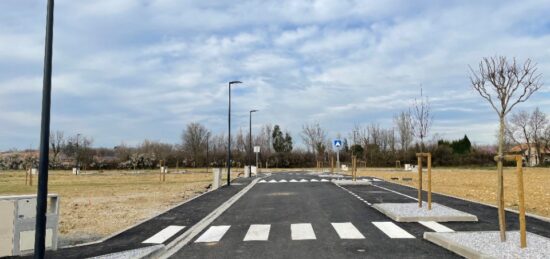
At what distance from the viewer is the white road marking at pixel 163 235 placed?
34.3 feet

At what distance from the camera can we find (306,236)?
10.8 meters

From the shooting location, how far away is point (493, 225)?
12047mm

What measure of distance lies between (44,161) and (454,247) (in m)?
6.96

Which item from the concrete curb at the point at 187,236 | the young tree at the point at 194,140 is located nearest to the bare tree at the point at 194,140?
the young tree at the point at 194,140

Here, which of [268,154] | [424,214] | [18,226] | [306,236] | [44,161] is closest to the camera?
[44,161]

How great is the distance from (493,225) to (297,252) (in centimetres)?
576

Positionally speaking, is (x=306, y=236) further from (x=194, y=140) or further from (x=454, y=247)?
(x=194, y=140)

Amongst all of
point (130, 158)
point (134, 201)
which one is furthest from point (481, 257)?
point (130, 158)

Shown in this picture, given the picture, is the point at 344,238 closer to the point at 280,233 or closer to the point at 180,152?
the point at 280,233

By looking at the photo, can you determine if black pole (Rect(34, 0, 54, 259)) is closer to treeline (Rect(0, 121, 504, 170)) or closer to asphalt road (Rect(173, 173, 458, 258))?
asphalt road (Rect(173, 173, 458, 258))

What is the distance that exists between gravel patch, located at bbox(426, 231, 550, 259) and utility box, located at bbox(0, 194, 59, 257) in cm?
730

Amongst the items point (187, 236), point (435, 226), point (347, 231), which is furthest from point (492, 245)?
point (187, 236)

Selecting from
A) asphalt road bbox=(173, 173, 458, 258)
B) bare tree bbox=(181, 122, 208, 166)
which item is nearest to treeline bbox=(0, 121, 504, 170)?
bare tree bbox=(181, 122, 208, 166)

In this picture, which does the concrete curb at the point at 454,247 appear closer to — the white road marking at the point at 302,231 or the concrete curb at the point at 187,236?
the white road marking at the point at 302,231
